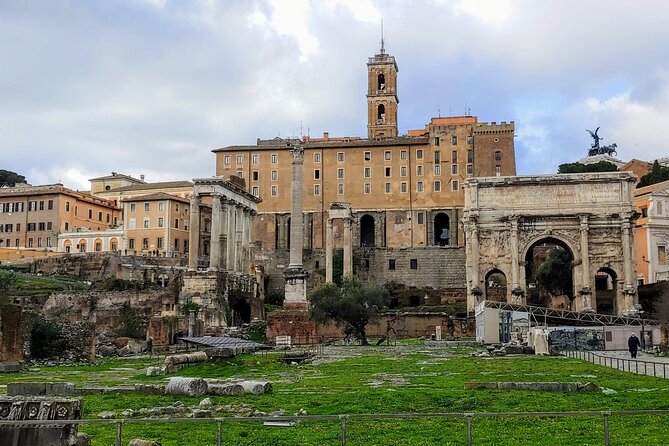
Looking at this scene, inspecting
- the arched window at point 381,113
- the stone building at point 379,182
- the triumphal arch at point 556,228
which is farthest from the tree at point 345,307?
the arched window at point 381,113

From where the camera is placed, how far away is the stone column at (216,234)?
63281 mm

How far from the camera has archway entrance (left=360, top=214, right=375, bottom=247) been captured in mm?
91438

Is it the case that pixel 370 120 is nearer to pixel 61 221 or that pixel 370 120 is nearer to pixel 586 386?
pixel 61 221

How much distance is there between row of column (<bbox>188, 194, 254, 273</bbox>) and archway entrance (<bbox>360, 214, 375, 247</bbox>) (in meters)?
21.7

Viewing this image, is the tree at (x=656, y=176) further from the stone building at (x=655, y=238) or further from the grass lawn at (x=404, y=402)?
the grass lawn at (x=404, y=402)

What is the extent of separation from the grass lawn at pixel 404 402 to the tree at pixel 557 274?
3960 centimetres

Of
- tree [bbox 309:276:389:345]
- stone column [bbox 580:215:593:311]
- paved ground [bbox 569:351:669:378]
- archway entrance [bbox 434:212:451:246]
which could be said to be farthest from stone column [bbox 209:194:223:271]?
paved ground [bbox 569:351:669:378]

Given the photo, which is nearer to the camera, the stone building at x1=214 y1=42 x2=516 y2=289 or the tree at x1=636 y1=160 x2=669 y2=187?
the tree at x1=636 y1=160 x2=669 y2=187

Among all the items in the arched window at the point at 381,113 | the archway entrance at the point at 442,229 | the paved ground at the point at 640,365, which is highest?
the arched window at the point at 381,113

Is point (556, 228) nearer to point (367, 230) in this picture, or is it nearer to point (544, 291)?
point (544, 291)

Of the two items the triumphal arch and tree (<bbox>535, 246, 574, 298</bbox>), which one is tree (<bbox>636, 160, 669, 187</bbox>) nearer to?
tree (<bbox>535, 246, 574, 298</bbox>)

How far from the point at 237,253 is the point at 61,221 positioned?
2589cm

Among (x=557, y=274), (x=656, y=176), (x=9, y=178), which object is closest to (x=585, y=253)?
(x=557, y=274)

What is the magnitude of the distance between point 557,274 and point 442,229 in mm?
25806
